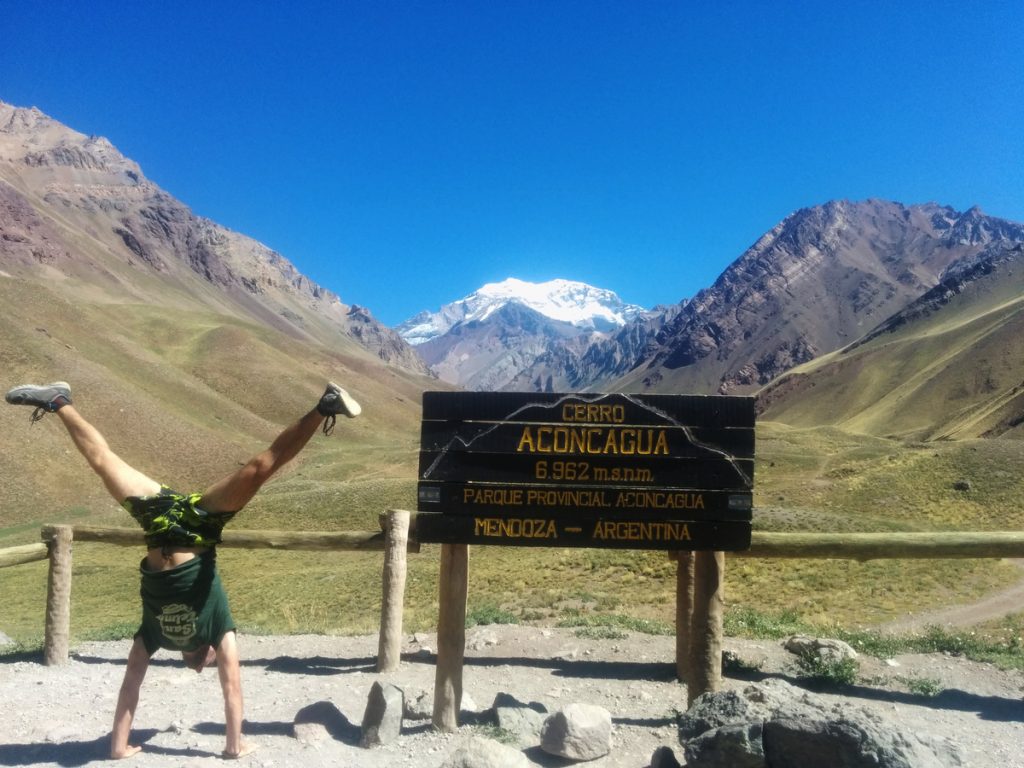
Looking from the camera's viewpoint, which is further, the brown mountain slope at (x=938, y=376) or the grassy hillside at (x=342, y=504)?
the brown mountain slope at (x=938, y=376)

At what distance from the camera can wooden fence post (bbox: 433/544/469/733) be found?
696cm

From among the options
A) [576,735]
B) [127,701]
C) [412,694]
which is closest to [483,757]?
[576,735]

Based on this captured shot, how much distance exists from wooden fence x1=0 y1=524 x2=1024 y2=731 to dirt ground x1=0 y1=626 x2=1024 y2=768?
1.52 ft

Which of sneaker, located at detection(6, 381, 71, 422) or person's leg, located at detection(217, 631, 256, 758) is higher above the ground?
sneaker, located at detection(6, 381, 71, 422)

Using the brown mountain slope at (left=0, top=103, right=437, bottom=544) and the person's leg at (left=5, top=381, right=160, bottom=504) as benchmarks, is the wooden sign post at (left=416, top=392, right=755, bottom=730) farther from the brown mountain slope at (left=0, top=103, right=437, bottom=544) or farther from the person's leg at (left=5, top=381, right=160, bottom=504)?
the brown mountain slope at (left=0, top=103, right=437, bottom=544)

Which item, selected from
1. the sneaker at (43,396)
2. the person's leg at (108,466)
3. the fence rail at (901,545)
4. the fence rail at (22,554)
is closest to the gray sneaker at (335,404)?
the person's leg at (108,466)

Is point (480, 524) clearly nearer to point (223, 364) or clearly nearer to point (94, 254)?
point (223, 364)

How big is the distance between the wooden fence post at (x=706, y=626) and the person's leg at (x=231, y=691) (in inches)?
161

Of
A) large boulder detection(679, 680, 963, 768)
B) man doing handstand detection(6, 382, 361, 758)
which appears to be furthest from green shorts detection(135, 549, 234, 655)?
large boulder detection(679, 680, 963, 768)

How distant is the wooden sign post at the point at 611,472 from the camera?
22.2 feet

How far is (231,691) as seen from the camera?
6.08 m

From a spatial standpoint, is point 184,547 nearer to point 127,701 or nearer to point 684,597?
point 127,701

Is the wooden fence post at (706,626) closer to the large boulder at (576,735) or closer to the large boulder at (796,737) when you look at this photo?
the large boulder at (576,735)

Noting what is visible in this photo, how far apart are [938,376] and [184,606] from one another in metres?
146
